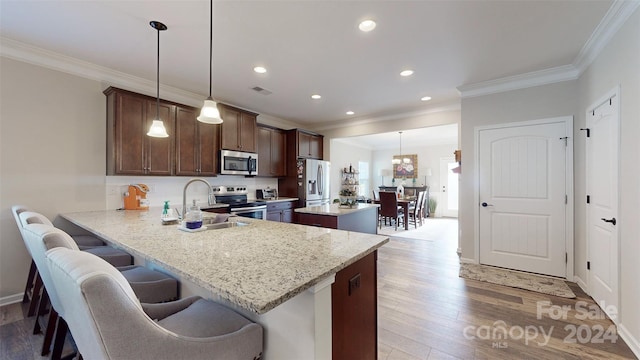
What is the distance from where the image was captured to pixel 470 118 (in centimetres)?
374

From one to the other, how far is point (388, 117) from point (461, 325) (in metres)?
3.88

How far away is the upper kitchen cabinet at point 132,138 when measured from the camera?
3.03 metres

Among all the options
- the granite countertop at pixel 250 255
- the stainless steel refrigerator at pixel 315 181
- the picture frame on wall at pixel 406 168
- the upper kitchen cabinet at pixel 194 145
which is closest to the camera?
the granite countertop at pixel 250 255

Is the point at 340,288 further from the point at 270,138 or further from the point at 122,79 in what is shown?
the point at 270,138

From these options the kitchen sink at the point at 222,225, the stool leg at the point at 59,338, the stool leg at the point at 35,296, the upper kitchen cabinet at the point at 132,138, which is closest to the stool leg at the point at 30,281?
the stool leg at the point at 35,296

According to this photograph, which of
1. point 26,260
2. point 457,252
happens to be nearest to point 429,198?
point 457,252

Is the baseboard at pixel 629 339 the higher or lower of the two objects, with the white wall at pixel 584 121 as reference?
lower

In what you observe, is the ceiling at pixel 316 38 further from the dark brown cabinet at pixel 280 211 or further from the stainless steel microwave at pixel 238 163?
the dark brown cabinet at pixel 280 211

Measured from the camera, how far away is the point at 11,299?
259 centimetres

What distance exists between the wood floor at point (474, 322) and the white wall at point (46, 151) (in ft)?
11.9

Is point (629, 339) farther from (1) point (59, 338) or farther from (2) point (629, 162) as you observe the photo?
(1) point (59, 338)

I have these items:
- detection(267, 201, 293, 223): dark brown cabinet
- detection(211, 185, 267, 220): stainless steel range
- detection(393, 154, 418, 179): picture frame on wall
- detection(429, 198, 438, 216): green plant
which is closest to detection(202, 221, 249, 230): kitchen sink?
detection(211, 185, 267, 220): stainless steel range

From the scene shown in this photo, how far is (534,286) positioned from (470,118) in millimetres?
2312

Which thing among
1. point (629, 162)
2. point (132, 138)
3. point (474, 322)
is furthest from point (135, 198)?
point (629, 162)
